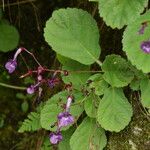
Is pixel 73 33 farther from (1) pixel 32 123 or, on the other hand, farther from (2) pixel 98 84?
(1) pixel 32 123

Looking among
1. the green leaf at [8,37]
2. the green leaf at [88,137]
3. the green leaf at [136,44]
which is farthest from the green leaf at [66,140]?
the green leaf at [8,37]

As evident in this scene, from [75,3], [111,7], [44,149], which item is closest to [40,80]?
[111,7]

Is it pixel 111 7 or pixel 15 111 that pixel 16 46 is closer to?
pixel 15 111

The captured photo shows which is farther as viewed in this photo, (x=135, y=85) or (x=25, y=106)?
(x=25, y=106)

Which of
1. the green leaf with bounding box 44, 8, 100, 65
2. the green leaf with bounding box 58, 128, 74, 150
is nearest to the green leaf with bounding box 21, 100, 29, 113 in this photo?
the green leaf with bounding box 58, 128, 74, 150

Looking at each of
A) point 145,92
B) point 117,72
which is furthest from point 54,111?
point 145,92

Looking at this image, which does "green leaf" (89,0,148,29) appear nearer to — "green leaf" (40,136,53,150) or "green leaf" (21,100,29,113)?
"green leaf" (40,136,53,150)
